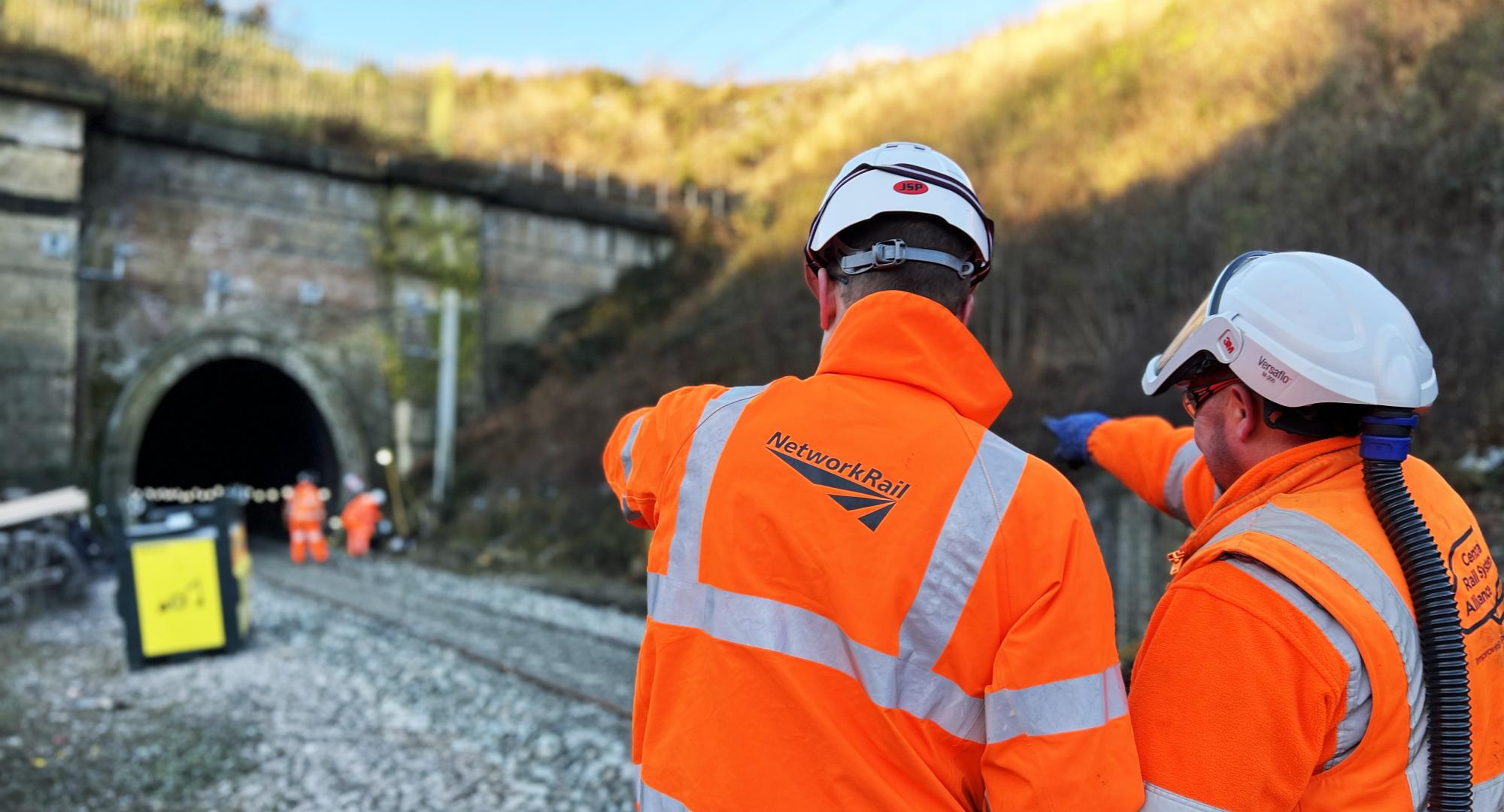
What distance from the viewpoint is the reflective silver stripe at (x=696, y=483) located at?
69.6 inches

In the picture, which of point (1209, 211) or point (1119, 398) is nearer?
point (1119, 398)

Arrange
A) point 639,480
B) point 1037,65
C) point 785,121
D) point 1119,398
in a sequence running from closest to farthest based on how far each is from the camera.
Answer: point 639,480, point 1119,398, point 1037,65, point 785,121

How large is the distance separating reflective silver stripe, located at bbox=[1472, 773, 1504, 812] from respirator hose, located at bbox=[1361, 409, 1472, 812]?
0.08m

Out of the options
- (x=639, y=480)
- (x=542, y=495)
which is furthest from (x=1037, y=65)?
(x=639, y=480)

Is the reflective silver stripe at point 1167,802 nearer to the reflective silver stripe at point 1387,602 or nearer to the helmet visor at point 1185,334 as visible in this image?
the reflective silver stripe at point 1387,602

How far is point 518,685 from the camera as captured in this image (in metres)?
7.87

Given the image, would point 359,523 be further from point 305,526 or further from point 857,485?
point 857,485

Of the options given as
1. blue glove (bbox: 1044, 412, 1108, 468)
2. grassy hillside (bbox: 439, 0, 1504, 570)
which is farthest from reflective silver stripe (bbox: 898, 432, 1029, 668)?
grassy hillside (bbox: 439, 0, 1504, 570)

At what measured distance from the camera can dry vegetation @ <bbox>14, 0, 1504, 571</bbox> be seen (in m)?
9.17

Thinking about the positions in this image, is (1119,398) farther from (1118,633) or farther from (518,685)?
(518,685)

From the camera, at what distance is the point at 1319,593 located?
152 centimetres

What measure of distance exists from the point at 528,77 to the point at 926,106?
60.3 ft

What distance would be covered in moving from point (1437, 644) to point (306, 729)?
697 cm

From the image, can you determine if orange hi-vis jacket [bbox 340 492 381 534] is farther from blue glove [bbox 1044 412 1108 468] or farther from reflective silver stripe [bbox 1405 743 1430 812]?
reflective silver stripe [bbox 1405 743 1430 812]
